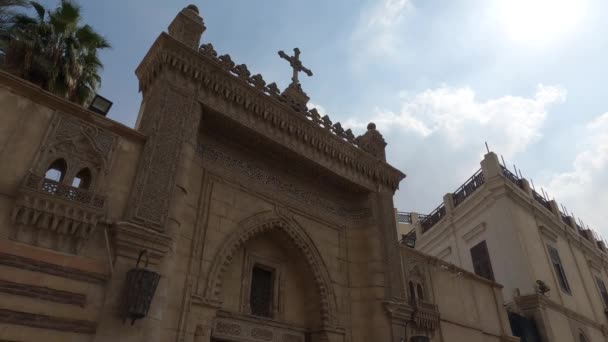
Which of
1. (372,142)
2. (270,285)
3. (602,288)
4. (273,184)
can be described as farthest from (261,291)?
(602,288)

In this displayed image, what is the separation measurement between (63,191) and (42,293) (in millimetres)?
1215

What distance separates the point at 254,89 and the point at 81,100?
3.74m

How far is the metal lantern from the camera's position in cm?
494

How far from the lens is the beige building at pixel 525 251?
13766 mm

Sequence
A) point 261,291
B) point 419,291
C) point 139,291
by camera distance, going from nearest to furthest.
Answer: point 139,291, point 261,291, point 419,291

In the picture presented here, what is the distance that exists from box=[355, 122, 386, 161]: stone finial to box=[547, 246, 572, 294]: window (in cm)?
936

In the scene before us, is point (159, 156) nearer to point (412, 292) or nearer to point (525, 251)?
point (412, 292)

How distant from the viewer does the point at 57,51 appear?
8.09 meters

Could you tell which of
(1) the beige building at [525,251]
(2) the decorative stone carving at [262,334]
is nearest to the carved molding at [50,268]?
(2) the decorative stone carving at [262,334]

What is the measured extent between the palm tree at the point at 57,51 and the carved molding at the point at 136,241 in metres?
4.19

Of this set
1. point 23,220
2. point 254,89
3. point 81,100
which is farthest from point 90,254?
point 81,100

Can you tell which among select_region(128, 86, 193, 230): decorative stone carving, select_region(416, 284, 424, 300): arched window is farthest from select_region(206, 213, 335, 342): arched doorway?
select_region(416, 284, 424, 300): arched window

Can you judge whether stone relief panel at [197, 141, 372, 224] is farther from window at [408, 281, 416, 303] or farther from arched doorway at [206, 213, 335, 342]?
window at [408, 281, 416, 303]

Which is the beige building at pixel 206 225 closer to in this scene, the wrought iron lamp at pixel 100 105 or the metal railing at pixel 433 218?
the wrought iron lamp at pixel 100 105
